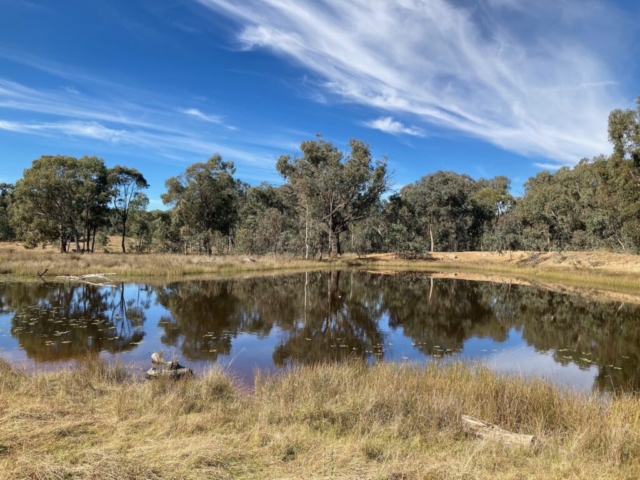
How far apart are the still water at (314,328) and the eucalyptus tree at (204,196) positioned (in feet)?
95.8

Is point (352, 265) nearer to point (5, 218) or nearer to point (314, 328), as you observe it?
point (314, 328)

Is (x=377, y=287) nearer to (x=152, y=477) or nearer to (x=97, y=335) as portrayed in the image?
(x=97, y=335)

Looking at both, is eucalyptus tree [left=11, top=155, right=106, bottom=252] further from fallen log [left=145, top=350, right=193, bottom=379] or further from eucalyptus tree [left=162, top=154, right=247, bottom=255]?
fallen log [left=145, top=350, right=193, bottom=379]

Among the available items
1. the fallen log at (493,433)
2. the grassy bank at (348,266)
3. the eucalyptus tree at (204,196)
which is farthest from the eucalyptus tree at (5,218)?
the fallen log at (493,433)

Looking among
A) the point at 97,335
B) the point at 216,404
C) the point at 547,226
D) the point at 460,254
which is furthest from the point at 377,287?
the point at 547,226

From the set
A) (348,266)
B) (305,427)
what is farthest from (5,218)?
(305,427)

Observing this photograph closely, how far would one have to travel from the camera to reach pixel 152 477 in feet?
12.1

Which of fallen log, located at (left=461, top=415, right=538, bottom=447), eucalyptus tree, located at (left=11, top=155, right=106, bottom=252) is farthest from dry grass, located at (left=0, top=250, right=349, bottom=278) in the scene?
fallen log, located at (left=461, top=415, right=538, bottom=447)

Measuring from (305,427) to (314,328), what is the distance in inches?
360

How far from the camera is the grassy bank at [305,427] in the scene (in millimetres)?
4020

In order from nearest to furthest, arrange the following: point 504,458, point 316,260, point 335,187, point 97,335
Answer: point 504,458, point 97,335, point 316,260, point 335,187

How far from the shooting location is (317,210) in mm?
49219

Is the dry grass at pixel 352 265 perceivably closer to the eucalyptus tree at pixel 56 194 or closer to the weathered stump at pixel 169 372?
the eucalyptus tree at pixel 56 194

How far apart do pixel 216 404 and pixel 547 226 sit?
57.7m
